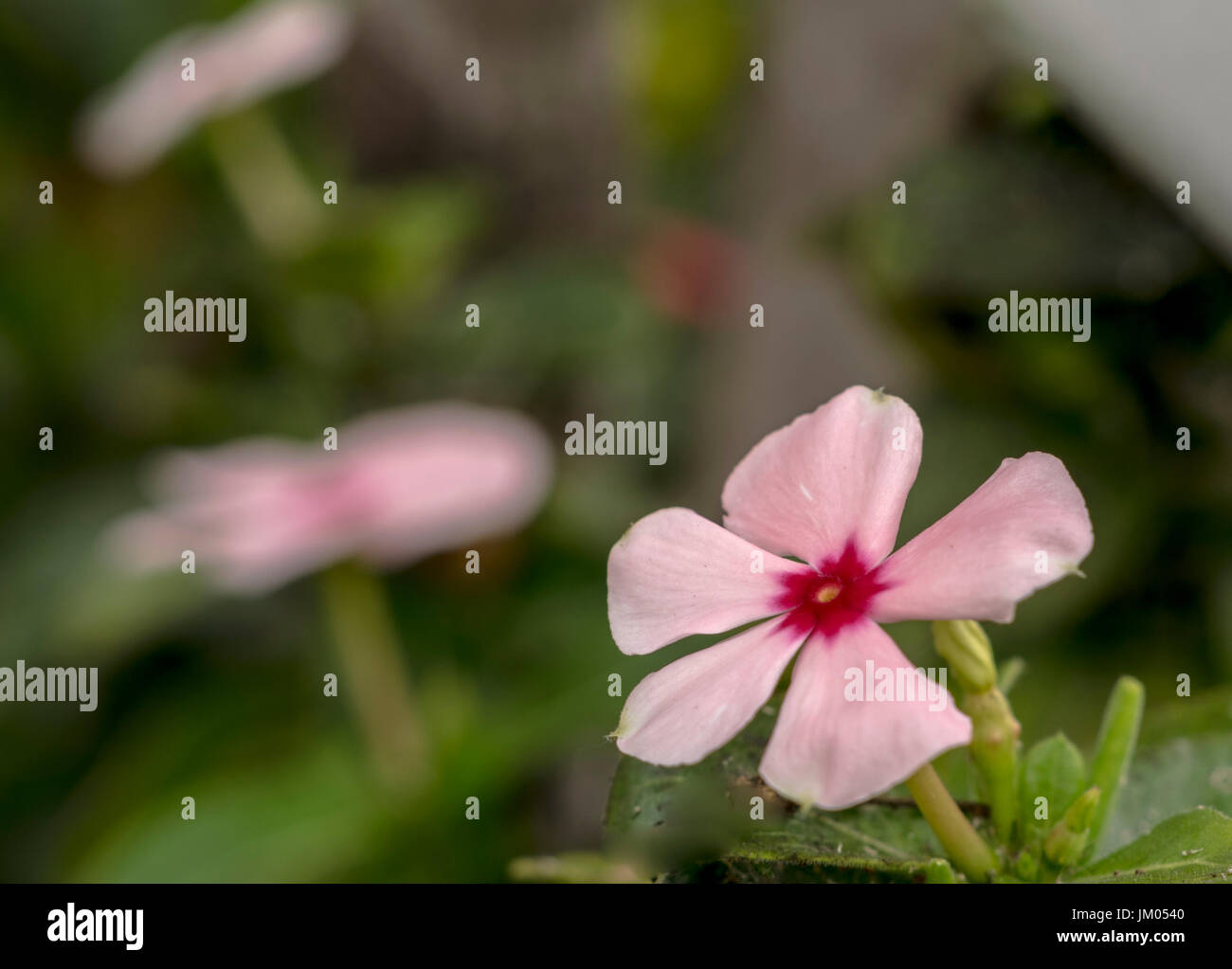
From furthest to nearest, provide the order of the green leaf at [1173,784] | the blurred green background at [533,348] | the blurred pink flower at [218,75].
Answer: the blurred pink flower at [218,75] < the blurred green background at [533,348] < the green leaf at [1173,784]

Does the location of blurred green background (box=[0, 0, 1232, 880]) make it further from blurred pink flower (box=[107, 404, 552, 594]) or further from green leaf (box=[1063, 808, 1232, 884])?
green leaf (box=[1063, 808, 1232, 884])

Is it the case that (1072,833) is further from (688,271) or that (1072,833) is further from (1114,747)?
(688,271)

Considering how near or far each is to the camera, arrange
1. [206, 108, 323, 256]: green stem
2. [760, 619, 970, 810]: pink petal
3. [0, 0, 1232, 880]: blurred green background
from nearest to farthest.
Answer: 1. [760, 619, 970, 810]: pink petal
2. [0, 0, 1232, 880]: blurred green background
3. [206, 108, 323, 256]: green stem

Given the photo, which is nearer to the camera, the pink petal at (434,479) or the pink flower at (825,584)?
the pink flower at (825,584)

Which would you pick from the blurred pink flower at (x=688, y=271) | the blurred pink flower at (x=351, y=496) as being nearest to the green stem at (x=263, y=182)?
the blurred pink flower at (x=351, y=496)

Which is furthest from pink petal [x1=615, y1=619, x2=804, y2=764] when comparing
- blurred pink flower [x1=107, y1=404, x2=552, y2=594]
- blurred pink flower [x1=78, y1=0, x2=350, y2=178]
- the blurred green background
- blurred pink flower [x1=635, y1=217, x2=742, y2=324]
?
blurred pink flower [x1=635, y1=217, x2=742, y2=324]

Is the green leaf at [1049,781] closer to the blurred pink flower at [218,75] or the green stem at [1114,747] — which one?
the green stem at [1114,747]
